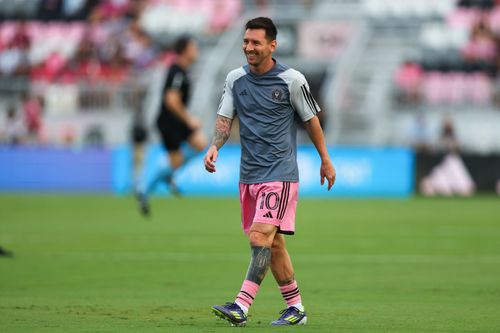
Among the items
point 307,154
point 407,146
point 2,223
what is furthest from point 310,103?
point 407,146

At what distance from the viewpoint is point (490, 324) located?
8.00 metres

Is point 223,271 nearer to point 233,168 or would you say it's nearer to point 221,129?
point 221,129

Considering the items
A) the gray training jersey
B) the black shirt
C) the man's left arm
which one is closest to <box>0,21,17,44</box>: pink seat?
the black shirt

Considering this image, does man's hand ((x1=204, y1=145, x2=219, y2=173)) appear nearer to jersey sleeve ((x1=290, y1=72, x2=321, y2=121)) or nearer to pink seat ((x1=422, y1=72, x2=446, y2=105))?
jersey sleeve ((x1=290, y1=72, x2=321, y2=121))

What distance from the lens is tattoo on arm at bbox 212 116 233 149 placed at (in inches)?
326

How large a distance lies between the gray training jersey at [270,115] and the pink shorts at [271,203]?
51mm

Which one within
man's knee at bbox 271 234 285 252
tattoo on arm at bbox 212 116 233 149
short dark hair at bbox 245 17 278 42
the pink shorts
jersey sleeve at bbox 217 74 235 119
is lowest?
man's knee at bbox 271 234 285 252

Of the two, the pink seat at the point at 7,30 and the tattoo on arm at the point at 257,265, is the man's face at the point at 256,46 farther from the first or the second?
the pink seat at the point at 7,30

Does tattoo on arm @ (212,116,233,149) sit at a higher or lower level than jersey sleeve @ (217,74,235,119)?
lower

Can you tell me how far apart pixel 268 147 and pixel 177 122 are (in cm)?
1161

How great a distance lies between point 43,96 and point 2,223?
59.2ft

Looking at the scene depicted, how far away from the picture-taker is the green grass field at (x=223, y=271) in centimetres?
829

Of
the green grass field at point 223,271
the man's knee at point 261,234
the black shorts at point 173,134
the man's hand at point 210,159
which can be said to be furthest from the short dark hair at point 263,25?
the black shorts at point 173,134

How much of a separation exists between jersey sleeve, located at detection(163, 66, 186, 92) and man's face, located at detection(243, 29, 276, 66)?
1110 centimetres
